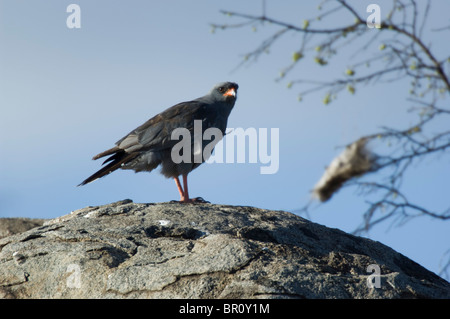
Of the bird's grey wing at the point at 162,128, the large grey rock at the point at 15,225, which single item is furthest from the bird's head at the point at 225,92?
the large grey rock at the point at 15,225

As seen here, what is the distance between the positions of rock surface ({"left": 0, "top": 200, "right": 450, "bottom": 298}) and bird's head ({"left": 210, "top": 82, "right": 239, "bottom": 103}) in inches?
120

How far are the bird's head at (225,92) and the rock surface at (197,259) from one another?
3.06 m

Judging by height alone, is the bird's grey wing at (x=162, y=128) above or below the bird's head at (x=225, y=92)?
below

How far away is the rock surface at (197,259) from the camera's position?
16.3 feet

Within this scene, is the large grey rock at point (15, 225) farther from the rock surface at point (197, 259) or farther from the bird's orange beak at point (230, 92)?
the bird's orange beak at point (230, 92)

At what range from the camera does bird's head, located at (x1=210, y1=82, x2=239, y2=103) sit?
31.0 ft

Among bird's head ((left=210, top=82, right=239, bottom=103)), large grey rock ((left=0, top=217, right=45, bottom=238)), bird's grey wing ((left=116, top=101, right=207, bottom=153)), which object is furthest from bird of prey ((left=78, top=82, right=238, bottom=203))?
large grey rock ((left=0, top=217, right=45, bottom=238))

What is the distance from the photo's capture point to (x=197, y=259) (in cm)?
523

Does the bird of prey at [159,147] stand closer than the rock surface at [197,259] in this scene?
No

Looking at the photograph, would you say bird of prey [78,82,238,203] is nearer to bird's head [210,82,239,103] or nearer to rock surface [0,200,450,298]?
bird's head [210,82,239,103]

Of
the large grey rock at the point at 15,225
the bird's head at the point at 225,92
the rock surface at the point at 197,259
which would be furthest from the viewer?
the bird's head at the point at 225,92

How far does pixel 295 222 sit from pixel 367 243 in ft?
2.68

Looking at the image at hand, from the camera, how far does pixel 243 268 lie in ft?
16.6
